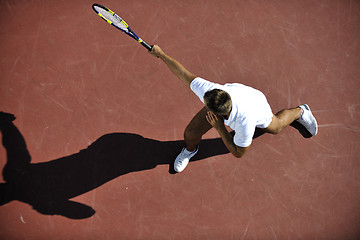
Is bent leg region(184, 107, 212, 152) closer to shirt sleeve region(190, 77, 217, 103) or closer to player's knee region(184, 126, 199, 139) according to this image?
player's knee region(184, 126, 199, 139)

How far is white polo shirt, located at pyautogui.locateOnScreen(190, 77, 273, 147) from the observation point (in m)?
2.22

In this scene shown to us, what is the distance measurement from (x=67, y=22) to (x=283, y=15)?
9.98ft

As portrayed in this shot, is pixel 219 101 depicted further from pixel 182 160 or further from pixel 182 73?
pixel 182 160

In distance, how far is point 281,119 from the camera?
3.01 metres

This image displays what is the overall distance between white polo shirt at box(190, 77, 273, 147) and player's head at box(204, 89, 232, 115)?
0.09 meters

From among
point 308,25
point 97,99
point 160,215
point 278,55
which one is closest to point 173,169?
point 160,215

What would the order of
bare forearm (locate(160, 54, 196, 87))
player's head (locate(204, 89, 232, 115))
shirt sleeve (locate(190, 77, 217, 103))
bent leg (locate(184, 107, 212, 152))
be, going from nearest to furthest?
player's head (locate(204, 89, 232, 115)) → shirt sleeve (locate(190, 77, 217, 103)) → bare forearm (locate(160, 54, 196, 87)) → bent leg (locate(184, 107, 212, 152))

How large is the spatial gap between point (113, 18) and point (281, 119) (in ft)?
6.90

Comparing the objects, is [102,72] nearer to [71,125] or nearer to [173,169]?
[71,125]

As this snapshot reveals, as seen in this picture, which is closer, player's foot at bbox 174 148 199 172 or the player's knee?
the player's knee

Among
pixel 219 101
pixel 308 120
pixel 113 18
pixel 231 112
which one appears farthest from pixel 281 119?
pixel 113 18

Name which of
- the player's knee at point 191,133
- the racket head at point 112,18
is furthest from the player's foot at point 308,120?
the racket head at point 112,18

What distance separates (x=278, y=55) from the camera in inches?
149

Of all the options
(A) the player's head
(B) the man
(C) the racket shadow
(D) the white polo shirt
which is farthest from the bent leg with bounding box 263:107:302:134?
(A) the player's head
